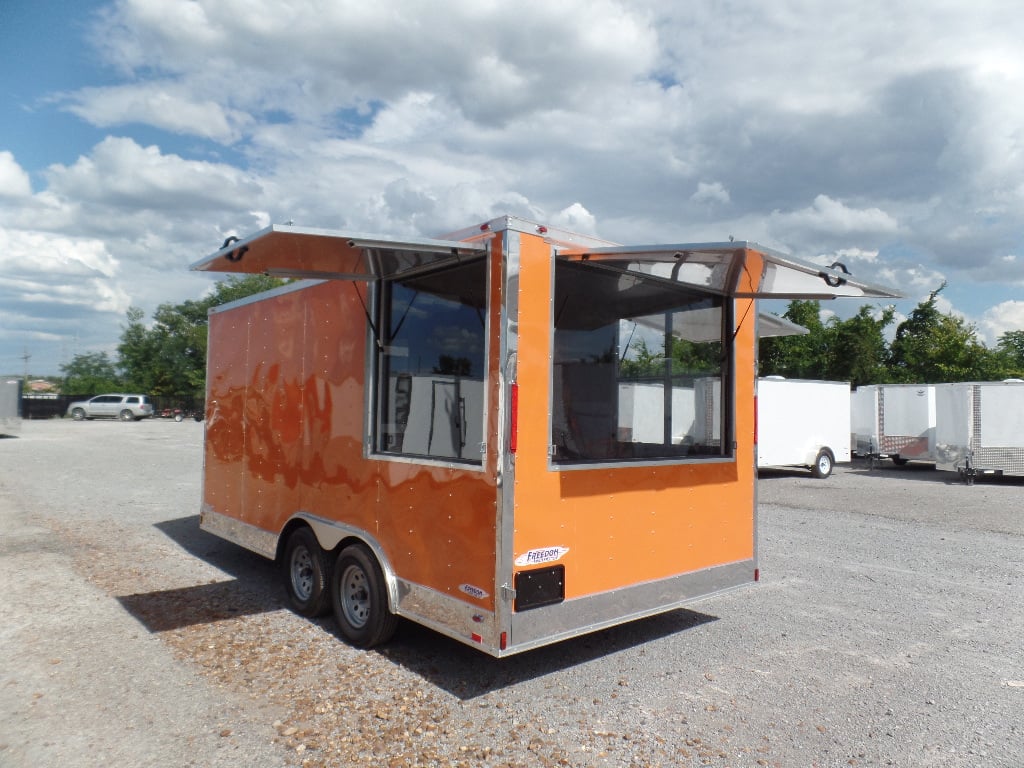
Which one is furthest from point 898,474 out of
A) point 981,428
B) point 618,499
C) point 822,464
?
point 618,499

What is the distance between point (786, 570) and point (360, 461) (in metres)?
4.84

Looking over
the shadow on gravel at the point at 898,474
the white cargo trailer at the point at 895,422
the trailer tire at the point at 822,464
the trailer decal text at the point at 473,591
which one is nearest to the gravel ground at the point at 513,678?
the trailer decal text at the point at 473,591

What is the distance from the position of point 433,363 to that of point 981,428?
55.4 ft

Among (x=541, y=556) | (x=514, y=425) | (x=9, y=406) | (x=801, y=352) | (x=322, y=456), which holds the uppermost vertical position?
(x=801, y=352)

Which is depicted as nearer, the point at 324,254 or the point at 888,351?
the point at 324,254

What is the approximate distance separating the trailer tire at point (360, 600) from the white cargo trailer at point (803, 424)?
42.5 feet

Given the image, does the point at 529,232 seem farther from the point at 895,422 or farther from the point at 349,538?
the point at 895,422

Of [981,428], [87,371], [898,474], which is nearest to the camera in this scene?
[981,428]

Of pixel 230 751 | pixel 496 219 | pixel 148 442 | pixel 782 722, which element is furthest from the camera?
pixel 148 442

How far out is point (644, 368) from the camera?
528 cm

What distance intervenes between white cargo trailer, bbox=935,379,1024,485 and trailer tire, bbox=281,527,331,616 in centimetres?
1654

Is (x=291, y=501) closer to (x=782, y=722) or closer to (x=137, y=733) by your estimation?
(x=137, y=733)

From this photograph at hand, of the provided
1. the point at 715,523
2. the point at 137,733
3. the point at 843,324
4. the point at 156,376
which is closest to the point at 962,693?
the point at 715,523

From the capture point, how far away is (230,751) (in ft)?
11.7
